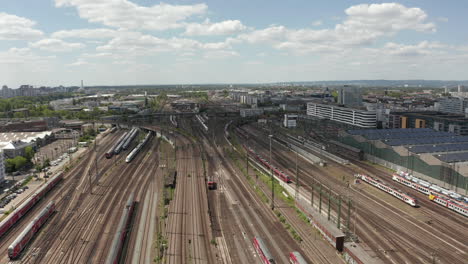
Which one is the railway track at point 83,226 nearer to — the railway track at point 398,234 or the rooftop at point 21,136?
the railway track at point 398,234

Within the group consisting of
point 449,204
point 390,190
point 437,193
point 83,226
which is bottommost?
point 83,226

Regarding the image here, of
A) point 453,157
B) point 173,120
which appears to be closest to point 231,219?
point 453,157

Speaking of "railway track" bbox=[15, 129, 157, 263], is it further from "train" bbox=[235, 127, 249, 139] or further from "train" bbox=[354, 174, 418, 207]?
"train" bbox=[235, 127, 249, 139]

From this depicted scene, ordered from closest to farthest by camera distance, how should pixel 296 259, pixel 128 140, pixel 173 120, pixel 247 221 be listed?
pixel 296 259
pixel 247 221
pixel 128 140
pixel 173 120

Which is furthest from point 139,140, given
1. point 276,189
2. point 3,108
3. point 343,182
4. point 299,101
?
point 299,101

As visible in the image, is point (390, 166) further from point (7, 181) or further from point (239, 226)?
point (7, 181)

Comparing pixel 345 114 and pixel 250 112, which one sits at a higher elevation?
pixel 345 114

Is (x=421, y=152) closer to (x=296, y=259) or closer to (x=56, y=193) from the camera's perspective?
(x=296, y=259)
